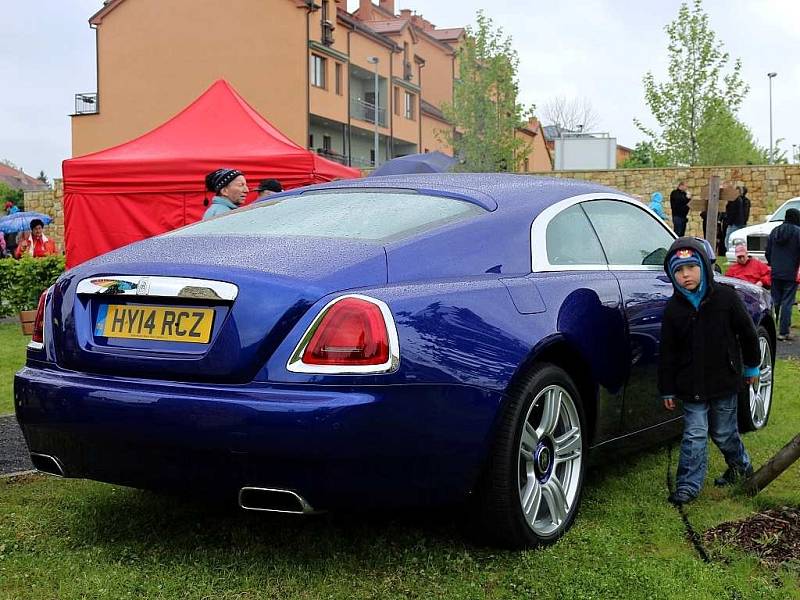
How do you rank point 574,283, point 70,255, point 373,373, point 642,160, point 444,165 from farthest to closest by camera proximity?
point 642,160
point 444,165
point 70,255
point 574,283
point 373,373

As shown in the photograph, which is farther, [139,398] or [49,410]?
[49,410]

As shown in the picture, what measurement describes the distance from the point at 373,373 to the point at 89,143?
4581cm

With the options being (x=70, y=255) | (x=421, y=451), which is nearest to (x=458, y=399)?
(x=421, y=451)

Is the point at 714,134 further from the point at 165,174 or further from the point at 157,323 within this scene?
the point at 157,323

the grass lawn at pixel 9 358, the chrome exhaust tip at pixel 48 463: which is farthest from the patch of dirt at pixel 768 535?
the grass lawn at pixel 9 358

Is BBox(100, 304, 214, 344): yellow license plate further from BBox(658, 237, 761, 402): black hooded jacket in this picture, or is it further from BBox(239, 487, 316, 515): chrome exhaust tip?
BBox(658, 237, 761, 402): black hooded jacket

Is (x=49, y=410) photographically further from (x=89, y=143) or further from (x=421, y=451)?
(x=89, y=143)

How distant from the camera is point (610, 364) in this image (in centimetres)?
418

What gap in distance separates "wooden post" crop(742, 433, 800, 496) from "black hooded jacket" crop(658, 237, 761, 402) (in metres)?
0.36

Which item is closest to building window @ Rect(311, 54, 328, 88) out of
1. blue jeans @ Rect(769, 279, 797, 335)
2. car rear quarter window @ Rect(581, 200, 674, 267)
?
blue jeans @ Rect(769, 279, 797, 335)

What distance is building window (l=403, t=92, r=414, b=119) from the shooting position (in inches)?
2110

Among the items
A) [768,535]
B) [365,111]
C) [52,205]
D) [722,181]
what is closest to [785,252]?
[768,535]

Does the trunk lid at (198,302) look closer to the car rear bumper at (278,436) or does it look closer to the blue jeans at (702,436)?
the car rear bumper at (278,436)

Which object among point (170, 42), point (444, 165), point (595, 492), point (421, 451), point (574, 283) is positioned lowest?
point (595, 492)
